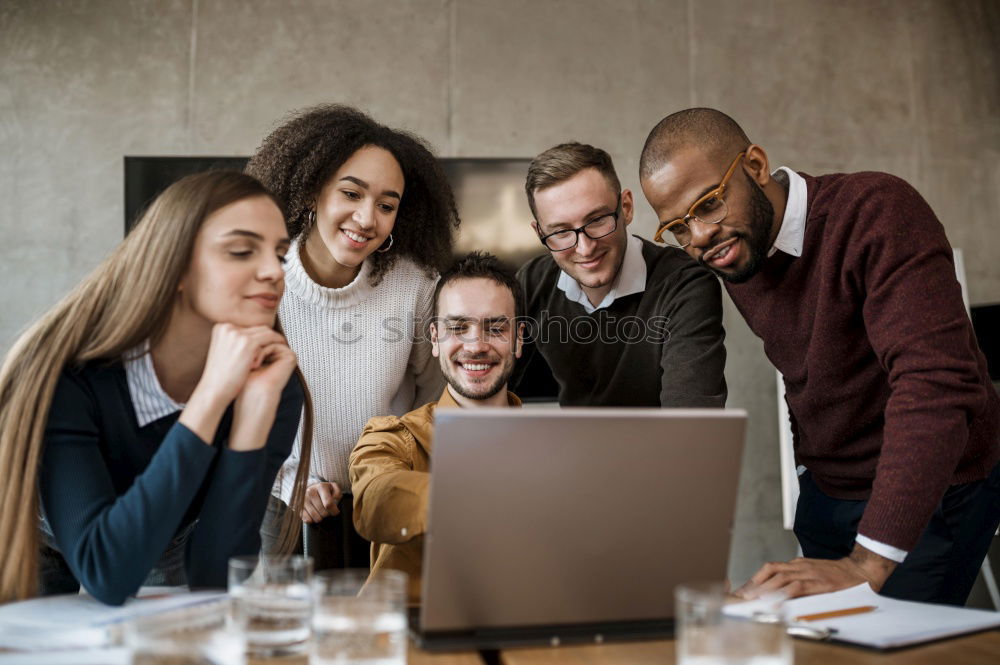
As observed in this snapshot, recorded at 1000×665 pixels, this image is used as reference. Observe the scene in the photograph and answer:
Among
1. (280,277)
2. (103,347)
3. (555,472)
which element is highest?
(280,277)

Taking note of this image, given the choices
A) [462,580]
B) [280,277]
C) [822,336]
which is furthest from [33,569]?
[822,336]

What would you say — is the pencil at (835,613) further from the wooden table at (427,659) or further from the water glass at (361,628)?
the water glass at (361,628)

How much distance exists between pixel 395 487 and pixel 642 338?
0.96 m

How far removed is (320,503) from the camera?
214 centimetres

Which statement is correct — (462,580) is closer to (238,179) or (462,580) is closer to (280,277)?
(280,277)

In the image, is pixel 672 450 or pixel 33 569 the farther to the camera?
pixel 33 569

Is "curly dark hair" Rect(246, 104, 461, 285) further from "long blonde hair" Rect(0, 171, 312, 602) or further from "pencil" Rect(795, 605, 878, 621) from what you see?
"pencil" Rect(795, 605, 878, 621)

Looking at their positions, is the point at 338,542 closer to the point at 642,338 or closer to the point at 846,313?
the point at 642,338

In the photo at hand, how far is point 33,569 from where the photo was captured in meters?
1.27

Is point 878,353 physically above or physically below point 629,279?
below

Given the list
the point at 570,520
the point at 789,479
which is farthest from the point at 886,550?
the point at 789,479

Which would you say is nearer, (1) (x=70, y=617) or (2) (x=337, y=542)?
(1) (x=70, y=617)

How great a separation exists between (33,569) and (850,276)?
1.52 m

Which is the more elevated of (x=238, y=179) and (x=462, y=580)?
(x=238, y=179)
